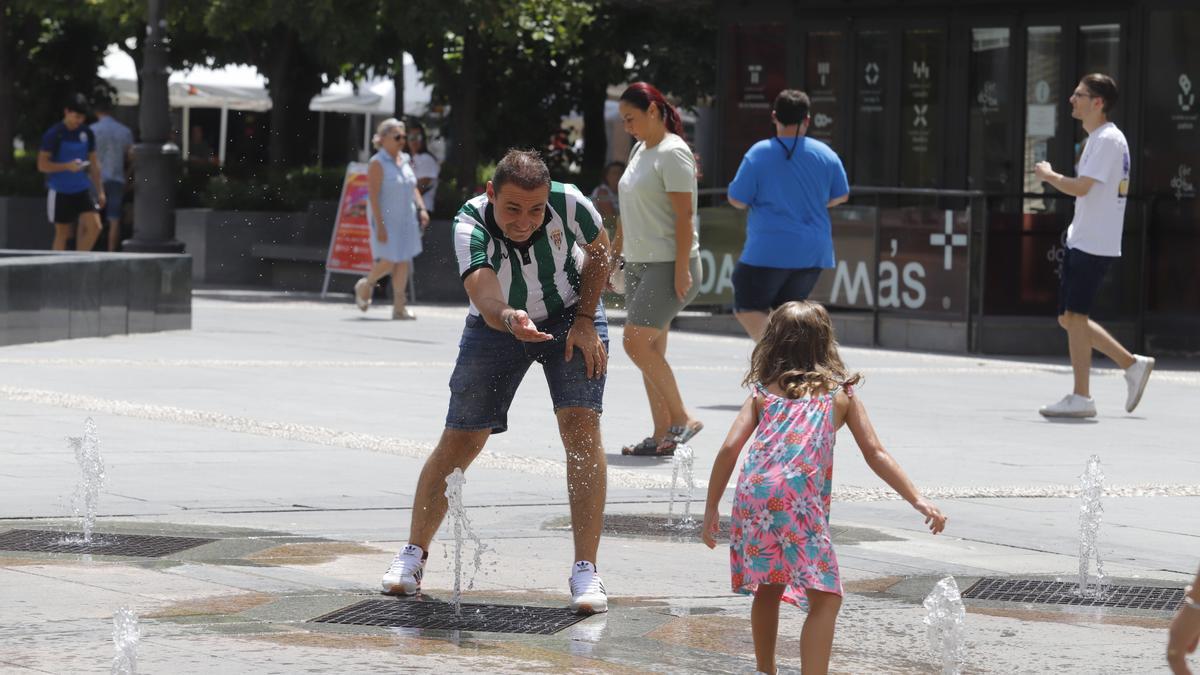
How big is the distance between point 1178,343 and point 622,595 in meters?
11.0

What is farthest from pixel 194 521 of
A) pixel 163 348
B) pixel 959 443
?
pixel 163 348

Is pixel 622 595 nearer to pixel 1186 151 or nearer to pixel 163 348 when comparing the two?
pixel 163 348

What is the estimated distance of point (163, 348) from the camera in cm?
1509

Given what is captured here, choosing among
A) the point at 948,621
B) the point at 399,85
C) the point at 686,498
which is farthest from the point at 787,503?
the point at 399,85

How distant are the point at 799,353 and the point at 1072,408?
6.99 m

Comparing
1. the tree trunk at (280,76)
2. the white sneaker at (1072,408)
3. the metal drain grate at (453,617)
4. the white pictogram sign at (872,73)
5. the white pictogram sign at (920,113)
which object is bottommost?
the metal drain grate at (453,617)

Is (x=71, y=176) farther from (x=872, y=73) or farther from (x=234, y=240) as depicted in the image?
(x=872, y=73)

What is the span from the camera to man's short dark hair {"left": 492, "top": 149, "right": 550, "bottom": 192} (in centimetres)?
621

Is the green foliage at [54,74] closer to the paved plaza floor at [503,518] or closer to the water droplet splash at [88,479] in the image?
the paved plaza floor at [503,518]

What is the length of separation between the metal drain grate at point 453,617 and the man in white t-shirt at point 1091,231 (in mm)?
6327

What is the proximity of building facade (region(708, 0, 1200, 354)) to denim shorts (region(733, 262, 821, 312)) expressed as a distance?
5.34 meters

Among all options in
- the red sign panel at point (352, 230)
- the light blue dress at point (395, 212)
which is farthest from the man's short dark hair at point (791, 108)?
the red sign panel at point (352, 230)

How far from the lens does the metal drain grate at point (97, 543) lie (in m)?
7.00

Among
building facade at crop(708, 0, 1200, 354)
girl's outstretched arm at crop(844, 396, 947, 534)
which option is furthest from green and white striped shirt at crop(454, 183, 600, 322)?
building facade at crop(708, 0, 1200, 354)
